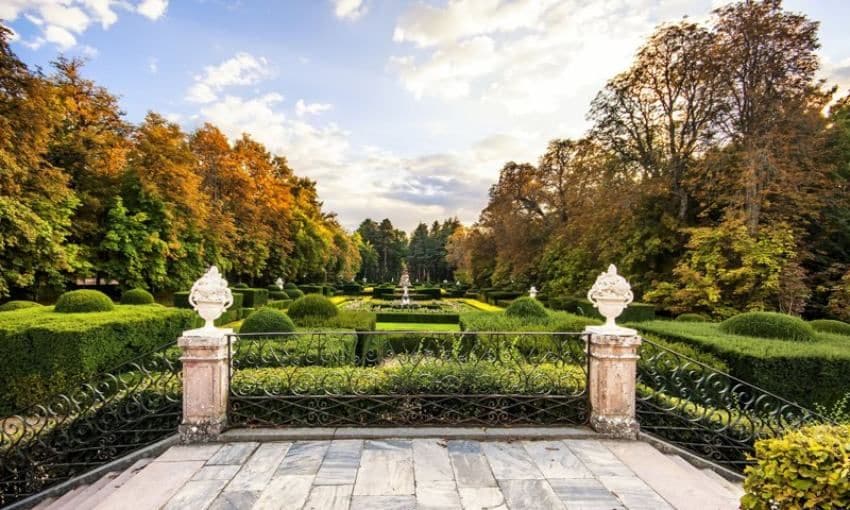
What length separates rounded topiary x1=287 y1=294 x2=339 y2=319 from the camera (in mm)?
10961

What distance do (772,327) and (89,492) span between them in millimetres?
10681

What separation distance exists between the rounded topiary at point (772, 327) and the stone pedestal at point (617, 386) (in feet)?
18.1

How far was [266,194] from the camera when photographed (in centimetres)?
2475

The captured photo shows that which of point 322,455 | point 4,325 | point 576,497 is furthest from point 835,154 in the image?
point 4,325

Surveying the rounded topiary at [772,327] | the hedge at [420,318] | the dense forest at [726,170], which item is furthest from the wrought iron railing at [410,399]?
the dense forest at [726,170]

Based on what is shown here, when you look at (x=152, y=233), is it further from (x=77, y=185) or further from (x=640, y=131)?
(x=640, y=131)

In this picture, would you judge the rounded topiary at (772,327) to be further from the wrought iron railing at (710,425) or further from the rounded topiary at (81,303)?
the rounded topiary at (81,303)

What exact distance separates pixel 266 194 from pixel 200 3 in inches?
746

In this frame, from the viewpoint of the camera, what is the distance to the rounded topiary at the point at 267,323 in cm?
772

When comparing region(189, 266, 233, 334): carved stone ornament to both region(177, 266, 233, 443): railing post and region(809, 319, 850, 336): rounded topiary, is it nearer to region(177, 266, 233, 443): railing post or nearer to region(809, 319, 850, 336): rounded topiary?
region(177, 266, 233, 443): railing post

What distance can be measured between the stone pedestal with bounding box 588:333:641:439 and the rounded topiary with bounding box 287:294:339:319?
8.39 m

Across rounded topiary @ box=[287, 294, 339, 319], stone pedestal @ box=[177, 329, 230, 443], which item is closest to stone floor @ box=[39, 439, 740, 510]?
stone pedestal @ box=[177, 329, 230, 443]

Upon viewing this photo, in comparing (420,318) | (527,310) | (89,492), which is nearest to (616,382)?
(89,492)

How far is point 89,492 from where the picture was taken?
11.7ft
